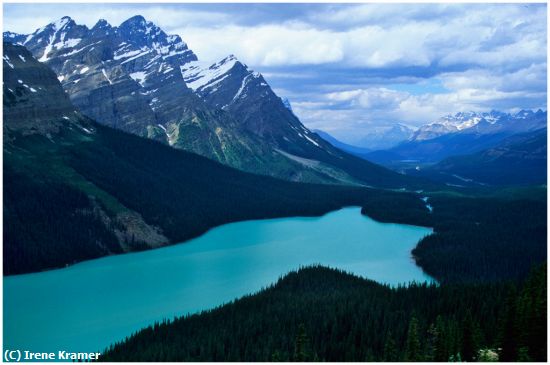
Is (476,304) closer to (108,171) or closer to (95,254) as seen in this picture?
(95,254)

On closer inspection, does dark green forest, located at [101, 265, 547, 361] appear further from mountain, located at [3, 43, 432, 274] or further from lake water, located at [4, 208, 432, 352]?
mountain, located at [3, 43, 432, 274]

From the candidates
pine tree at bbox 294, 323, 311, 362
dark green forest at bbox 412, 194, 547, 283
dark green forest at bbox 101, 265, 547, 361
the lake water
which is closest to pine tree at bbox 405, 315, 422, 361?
dark green forest at bbox 101, 265, 547, 361

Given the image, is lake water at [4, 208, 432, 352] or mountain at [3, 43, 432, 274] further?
mountain at [3, 43, 432, 274]

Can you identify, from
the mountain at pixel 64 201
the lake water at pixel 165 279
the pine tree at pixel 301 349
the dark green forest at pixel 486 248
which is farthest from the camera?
the mountain at pixel 64 201

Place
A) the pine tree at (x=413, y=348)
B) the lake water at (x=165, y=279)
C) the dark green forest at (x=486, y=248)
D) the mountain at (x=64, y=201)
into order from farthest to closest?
the mountain at (x=64, y=201) < the dark green forest at (x=486, y=248) < the lake water at (x=165, y=279) < the pine tree at (x=413, y=348)

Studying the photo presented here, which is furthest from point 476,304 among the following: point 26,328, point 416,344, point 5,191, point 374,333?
point 5,191

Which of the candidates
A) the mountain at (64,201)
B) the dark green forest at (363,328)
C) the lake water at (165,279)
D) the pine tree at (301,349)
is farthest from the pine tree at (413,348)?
the mountain at (64,201)

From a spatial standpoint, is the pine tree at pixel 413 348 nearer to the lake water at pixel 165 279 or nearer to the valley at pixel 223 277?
the valley at pixel 223 277
